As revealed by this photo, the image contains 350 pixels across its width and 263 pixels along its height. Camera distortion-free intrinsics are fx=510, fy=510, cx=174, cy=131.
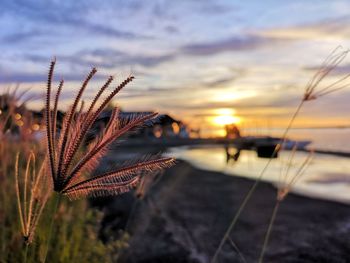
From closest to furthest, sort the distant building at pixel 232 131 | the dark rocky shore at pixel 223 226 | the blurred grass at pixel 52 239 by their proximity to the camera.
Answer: the blurred grass at pixel 52 239 < the dark rocky shore at pixel 223 226 < the distant building at pixel 232 131

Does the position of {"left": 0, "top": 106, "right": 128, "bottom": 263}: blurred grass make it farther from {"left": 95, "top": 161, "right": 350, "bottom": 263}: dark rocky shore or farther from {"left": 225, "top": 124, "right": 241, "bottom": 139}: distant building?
{"left": 225, "top": 124, "right": 241, "bottom": 139}: distant building

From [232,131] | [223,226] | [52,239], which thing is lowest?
[223,226]

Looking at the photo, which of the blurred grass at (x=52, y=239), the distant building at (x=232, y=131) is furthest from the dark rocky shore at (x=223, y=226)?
the distant building at (x=232, y=131)

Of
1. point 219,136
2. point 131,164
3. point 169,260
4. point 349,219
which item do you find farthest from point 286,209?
point 219,136

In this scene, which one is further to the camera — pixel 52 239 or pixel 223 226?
pixel 223 226

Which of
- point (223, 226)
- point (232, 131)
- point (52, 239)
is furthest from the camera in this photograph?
point (232, 131)

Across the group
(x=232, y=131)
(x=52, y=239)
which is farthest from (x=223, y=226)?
(x=232, y=131)

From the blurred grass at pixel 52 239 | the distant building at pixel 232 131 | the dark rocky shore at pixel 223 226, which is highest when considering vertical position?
the distant building at pixel 232 131

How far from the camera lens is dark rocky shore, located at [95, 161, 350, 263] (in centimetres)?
786

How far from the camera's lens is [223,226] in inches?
377

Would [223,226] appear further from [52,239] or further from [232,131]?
[232,131]

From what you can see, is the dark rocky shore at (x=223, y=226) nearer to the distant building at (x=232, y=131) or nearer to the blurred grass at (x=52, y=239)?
the blurred grass at (x=52, y=239)

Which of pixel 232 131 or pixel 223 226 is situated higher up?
pixel 232 131

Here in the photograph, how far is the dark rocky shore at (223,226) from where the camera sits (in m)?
7.86
